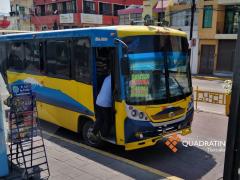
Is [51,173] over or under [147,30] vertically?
under

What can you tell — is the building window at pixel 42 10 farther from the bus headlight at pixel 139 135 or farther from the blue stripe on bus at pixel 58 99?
the bus headlight at pixel 139 135

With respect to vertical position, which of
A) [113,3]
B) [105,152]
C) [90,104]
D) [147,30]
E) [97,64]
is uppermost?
[113,3]

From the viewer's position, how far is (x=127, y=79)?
6.41 metres

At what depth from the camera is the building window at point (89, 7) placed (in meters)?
43.5

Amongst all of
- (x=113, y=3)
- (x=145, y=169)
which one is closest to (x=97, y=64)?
(x=145, y=169)

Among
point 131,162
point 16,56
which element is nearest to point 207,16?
point 16,56

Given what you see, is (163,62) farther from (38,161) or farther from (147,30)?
(38,161)

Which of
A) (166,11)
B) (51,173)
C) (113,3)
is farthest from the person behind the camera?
(113,3)

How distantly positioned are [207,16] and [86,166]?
77.3 feet

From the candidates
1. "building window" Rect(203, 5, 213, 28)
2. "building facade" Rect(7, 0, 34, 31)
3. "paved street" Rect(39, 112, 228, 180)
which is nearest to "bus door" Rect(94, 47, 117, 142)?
"paved street" Rect(39, 112, 228, 180)

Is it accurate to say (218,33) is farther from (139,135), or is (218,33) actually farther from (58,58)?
(139,135)

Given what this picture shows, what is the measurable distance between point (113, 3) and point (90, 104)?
42.0 metres

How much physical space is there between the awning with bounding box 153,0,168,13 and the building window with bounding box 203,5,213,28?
427 cm

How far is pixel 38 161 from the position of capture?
21.2 feet
